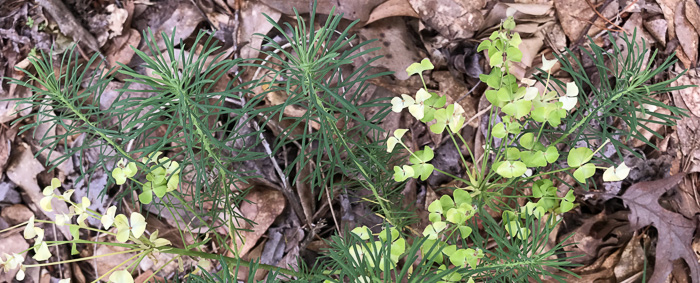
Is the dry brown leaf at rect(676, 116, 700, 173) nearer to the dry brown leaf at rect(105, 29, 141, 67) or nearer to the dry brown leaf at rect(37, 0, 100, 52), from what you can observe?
the dry brown leaf at rect(105, 29, 141, 67)

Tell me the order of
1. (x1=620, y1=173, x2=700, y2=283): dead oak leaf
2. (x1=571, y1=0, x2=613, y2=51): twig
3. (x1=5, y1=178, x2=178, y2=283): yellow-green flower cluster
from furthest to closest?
1. (x1=571, y1=0, x2=613, y2=51): twig
2. (x1=620, y1=173, x2=700, y2=283): dead oak leaf
3. (x1=5, y1=178, x2=178, y2=283): yellow-green flower cluster

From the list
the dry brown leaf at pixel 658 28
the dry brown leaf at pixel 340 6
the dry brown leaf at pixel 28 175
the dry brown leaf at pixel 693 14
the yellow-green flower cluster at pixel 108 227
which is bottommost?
the dry brown leaf at pixel 28 175

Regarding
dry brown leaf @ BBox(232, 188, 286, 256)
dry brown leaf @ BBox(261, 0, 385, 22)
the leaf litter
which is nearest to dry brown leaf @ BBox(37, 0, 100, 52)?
the leaf litter

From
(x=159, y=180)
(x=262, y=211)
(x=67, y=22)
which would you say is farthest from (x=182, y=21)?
(x=159, y=180)

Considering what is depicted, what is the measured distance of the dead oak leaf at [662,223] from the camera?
4.79ft

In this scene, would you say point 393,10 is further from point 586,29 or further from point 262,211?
point 262,211

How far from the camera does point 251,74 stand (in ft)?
5.56

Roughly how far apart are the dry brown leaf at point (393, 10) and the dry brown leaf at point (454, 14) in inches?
0.8

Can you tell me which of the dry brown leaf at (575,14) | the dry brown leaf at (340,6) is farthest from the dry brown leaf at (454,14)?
the dry brown leaf at (575,14)

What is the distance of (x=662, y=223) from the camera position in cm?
148

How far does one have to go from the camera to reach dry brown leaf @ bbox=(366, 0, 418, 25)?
1642mm

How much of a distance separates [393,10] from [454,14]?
22 cm

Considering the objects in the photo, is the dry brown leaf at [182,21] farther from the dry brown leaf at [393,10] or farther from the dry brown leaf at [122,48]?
the dry brown leaf at [393,10]

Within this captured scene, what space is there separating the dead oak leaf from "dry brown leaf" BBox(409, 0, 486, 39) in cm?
76
